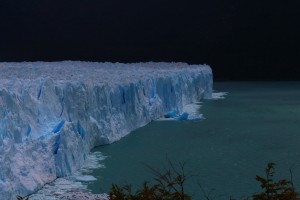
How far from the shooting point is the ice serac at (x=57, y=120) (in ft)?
13.8

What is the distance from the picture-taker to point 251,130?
7.90 m

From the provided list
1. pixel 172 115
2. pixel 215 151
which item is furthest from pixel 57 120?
pixel 172 115

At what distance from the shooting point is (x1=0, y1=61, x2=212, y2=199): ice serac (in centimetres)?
420

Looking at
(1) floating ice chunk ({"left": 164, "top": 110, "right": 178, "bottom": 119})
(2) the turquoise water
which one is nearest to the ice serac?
(2) the turquoise water

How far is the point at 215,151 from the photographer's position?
617 cm

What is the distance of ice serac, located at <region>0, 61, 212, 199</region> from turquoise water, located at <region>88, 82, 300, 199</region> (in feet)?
0.90

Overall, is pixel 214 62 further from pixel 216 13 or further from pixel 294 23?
pixel 294 23

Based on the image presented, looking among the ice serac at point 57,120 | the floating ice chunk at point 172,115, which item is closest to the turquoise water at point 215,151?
the ice serac at point 57,120

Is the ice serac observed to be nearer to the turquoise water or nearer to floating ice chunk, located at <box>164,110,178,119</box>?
the turquoise water

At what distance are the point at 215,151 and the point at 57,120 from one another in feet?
6.71

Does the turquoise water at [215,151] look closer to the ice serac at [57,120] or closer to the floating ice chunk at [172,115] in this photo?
the ice serac at [57,120]

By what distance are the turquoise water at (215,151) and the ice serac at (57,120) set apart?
27cm

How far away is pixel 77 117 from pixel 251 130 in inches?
130

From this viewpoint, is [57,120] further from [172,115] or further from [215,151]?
[172,115]
